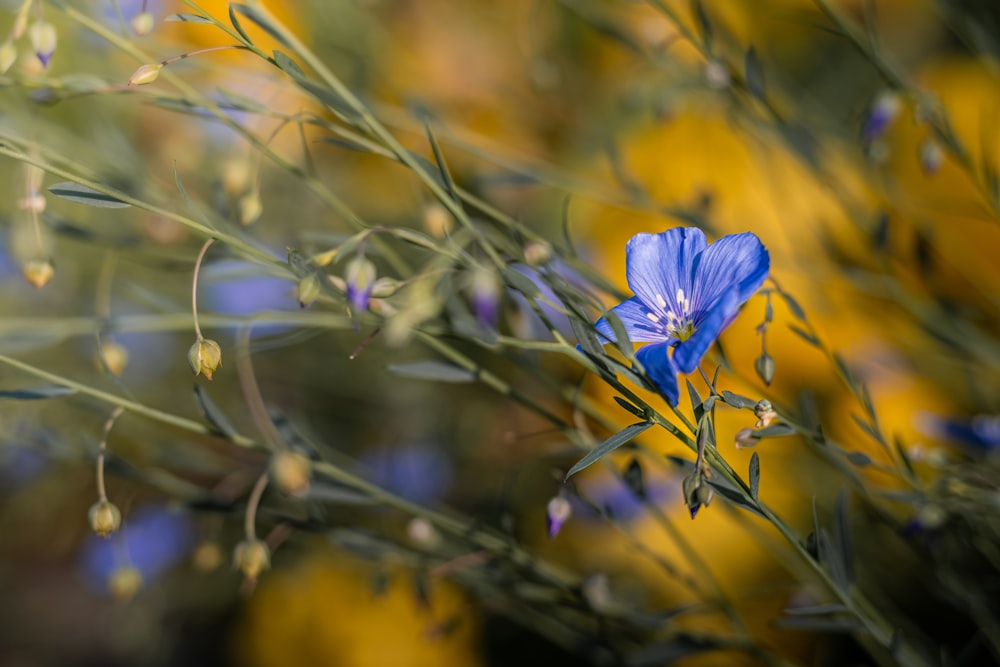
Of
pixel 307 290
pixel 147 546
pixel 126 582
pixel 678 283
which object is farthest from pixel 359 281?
pixel 147 546

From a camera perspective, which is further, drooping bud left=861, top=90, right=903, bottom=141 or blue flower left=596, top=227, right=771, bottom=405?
drooping bud left=861, top=90, right=903, bottom=141

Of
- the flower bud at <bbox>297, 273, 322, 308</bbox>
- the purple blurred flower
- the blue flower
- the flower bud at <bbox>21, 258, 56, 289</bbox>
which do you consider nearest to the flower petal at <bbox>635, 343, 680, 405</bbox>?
the blue flower

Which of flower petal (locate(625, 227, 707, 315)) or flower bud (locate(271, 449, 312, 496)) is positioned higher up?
flower petal (locate(625, 227, 707, 315))

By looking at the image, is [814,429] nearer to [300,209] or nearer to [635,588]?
[635,588]

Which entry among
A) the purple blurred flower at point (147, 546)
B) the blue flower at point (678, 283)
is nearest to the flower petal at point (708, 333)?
the blue flower at point (678, 283)

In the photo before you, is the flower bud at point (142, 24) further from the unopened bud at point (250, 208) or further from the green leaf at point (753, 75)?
the green leaf at point (753, 75)

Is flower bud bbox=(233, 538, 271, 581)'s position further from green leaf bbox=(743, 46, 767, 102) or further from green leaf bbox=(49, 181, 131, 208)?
green leaf bbox=(743, 46, 767, 102)

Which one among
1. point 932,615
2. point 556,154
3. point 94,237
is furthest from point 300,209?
point 932,615
